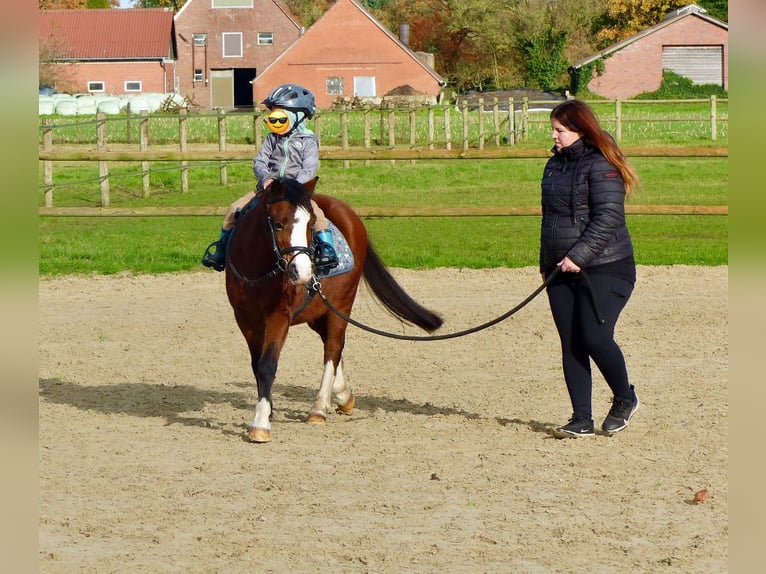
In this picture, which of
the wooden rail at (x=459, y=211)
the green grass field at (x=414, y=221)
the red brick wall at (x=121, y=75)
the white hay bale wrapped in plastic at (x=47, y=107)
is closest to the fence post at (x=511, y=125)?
the green grass field at (x=414, y=221)

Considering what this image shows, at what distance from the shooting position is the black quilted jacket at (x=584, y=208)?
5.77 m

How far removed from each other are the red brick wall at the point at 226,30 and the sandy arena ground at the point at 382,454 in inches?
2192

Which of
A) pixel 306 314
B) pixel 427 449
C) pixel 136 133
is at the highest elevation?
pixel 136 133

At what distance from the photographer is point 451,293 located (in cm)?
1127

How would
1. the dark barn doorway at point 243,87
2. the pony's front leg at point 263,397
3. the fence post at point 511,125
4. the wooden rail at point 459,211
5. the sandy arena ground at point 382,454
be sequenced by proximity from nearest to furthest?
1. the sandy arena ground at point 382,454
2. the pony's front leg at point 263,397
3. the wooden rail at point 459,211
4. the fence post at point 511,125
5. the dark barn doorway at point 243,87

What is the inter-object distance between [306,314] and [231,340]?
3.05m

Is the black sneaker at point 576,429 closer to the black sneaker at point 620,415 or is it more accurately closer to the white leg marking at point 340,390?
the black sneaker at point 620,415

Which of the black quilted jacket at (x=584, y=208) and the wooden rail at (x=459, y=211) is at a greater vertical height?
the black quilted jacket at (x=584, y=208)

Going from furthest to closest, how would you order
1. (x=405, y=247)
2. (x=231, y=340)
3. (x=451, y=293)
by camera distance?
1. (x=405, y=247)
2. (x=451, y=293)
3. (x=231, y=340)

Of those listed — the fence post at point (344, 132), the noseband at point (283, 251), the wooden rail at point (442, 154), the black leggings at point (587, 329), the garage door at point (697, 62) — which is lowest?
the black leggings at point (587, 329)

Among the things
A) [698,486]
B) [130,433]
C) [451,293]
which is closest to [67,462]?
[130,433]

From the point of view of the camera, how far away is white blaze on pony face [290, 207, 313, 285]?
217 inches

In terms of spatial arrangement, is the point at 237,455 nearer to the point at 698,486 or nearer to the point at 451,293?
the point at 698,486

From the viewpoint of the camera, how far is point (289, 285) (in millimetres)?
6148
